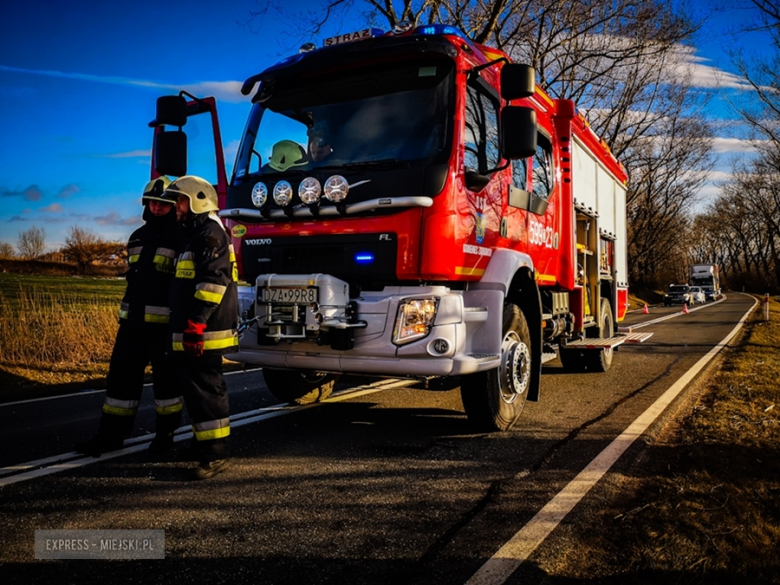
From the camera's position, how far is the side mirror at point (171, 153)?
18.5 feet

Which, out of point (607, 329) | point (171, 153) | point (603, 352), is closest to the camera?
point (171, 153)

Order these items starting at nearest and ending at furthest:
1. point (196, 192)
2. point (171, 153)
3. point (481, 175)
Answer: point (196, 192)
point (481, 175)
point (171, 153)

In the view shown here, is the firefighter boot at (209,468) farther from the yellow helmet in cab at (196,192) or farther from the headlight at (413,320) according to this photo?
the yellow helmet in cab at (196,192)

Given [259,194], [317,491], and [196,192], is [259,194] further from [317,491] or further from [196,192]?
[317,491]

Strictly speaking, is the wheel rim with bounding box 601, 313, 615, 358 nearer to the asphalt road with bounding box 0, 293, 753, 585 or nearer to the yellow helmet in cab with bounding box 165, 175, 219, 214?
the asphalt road with bounding box 0, 293, 753, 585

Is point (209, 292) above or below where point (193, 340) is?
above

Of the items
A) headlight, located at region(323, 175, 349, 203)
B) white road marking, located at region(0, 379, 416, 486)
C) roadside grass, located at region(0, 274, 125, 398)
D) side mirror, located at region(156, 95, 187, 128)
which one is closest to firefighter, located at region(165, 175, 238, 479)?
white road marking, located at region(0, 379, 416, 486)

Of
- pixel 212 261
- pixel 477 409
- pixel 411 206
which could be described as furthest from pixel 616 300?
pixel 212 261

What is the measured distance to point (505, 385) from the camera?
5.24 meters

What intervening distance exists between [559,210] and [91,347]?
7.30 meters

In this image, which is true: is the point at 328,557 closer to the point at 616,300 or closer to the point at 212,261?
the point at 212,261

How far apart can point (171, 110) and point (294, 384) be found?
8.88ft

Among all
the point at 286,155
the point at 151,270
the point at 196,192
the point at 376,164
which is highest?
the point at 286,155

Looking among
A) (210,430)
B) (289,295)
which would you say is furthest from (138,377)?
(289,295)
